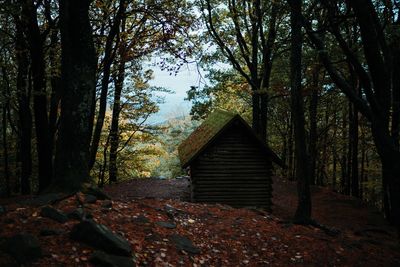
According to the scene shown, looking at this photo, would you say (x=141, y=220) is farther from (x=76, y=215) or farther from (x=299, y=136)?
(x=299, y=136)

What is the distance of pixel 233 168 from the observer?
17844 millimetres

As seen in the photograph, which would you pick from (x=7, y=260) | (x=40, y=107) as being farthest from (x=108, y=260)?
(x=40, y=107)

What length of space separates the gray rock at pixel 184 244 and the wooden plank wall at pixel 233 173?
9.89 meters

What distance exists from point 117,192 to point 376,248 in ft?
49.0

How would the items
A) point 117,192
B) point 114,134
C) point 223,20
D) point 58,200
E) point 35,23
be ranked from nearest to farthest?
1. point 58,200
2. point 35,23
3. point 117,192
4. point 223,20
5. point 114,134

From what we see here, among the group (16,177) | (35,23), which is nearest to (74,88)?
(35,23)

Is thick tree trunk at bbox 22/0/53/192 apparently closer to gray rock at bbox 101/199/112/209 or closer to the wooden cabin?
the wooden cabin

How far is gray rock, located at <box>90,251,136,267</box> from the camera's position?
549cm

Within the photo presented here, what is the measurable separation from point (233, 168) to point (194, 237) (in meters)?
9.93

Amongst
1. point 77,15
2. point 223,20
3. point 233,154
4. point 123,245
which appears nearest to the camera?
point 123,245

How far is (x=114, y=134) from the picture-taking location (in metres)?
26.8

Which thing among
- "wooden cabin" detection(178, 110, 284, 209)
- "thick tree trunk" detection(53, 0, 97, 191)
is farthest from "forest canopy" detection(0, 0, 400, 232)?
"wooden cabin" detection(178, 110, 284, 209)

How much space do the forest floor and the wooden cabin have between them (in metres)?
5.77

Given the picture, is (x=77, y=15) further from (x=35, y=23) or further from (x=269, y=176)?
(x=269, y=176)
